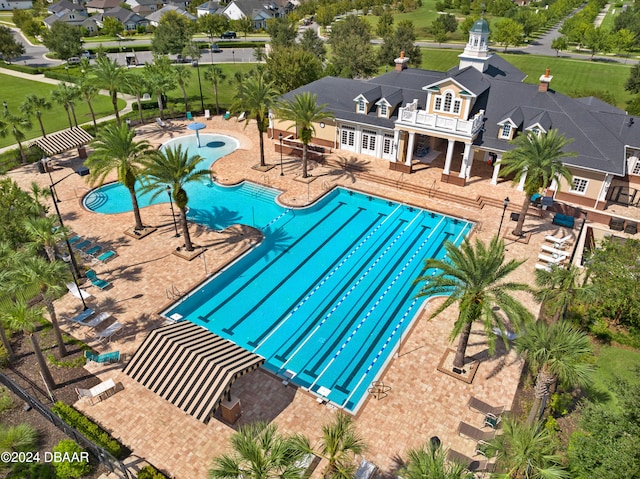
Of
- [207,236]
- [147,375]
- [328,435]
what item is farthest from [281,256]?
[328,435]

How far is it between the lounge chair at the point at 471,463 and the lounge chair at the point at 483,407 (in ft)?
8.39

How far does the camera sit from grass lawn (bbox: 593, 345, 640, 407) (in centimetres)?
2319

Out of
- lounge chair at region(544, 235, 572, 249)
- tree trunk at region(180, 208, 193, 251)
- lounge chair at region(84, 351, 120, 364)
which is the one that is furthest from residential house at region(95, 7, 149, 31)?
lounge chair at region(544, 235, 572, 249)

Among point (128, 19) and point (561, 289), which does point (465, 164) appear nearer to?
point (561, 289)

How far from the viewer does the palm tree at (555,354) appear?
1784 cm

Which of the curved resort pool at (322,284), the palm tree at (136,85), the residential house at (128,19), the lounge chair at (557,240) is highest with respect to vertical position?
the residential house at (128,19)

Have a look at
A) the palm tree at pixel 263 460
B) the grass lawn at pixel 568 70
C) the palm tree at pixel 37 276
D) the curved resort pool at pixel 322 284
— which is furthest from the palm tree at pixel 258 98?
the grass lawn at pixel 568 70

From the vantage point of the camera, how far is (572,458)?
17.0 metres

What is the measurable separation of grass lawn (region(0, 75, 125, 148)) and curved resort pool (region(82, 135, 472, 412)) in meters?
22.1

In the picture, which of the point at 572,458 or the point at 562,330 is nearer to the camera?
the point at 572,458

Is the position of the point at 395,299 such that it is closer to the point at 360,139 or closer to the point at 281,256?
the point at 281,256

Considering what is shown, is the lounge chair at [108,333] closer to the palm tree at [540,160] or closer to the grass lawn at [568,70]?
the palm tree at [540,160]

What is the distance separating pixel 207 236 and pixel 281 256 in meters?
6.48

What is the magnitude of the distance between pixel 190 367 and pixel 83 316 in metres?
10.0
